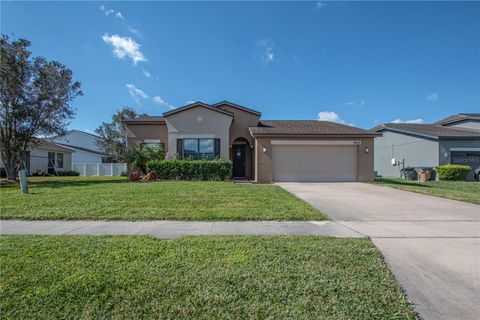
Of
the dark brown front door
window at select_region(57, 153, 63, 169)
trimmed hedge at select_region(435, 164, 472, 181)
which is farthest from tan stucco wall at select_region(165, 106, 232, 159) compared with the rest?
window at select_region(57, 153, 63, 169)

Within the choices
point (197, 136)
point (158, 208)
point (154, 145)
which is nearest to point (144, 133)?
point (154, 145)

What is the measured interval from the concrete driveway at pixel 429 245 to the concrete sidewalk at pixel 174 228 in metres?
0.77

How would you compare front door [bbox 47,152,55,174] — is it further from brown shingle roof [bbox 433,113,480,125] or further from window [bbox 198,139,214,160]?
brown shingle roof [bbox 433,113,480,125]

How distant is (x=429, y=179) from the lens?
17625 millimetres

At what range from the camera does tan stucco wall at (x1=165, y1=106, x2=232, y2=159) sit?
628 inches

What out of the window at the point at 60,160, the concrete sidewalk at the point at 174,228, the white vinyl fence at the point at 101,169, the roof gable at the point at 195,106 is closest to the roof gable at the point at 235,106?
the roof gable at the point at 195,106

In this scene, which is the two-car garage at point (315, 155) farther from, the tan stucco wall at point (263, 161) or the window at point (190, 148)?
the window at point (190, 148)

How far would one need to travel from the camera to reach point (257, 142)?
48.1 ft

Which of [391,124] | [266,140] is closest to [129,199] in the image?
[266,140]

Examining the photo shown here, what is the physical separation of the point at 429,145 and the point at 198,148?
18.5 m

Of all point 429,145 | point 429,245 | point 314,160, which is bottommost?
point 429,245

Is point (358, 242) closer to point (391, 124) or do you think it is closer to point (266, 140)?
point (266, 140)

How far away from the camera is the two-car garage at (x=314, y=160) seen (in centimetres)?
1473

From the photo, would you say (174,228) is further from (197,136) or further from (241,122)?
(241,122)
